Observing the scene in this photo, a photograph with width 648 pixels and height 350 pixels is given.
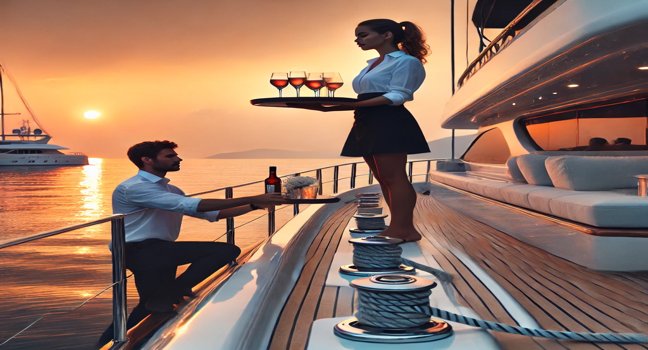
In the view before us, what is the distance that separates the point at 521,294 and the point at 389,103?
861 millimetres

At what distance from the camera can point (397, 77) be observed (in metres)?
2.94

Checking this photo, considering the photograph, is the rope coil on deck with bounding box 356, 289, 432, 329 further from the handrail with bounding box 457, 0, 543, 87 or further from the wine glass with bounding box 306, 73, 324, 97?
the handrail with bounding box 457, 0, 543, 87

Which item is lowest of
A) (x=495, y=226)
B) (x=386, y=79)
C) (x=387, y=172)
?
(x=495, y=226)

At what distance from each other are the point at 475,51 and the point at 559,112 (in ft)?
23.9

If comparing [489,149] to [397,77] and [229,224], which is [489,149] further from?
[397,77]

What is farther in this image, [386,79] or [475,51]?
[475,51]

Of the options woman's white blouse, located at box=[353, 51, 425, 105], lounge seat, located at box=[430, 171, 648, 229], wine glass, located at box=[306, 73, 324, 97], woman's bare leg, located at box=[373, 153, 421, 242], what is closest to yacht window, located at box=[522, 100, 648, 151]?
lounge seat, located at box=[430, 171, 648, 229]

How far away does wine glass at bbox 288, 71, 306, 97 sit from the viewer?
10.5 ft

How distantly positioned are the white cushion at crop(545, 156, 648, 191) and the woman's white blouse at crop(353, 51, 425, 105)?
5.92 feet

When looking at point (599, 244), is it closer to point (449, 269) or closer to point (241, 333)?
point (449, 269)

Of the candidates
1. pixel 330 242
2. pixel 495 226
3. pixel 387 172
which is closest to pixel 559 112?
pixel 495 226

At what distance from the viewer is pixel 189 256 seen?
3457mm

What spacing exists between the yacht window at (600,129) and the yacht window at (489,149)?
55.5 inches

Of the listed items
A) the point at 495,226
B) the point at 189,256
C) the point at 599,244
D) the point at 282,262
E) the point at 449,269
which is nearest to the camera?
the point at 282,262
